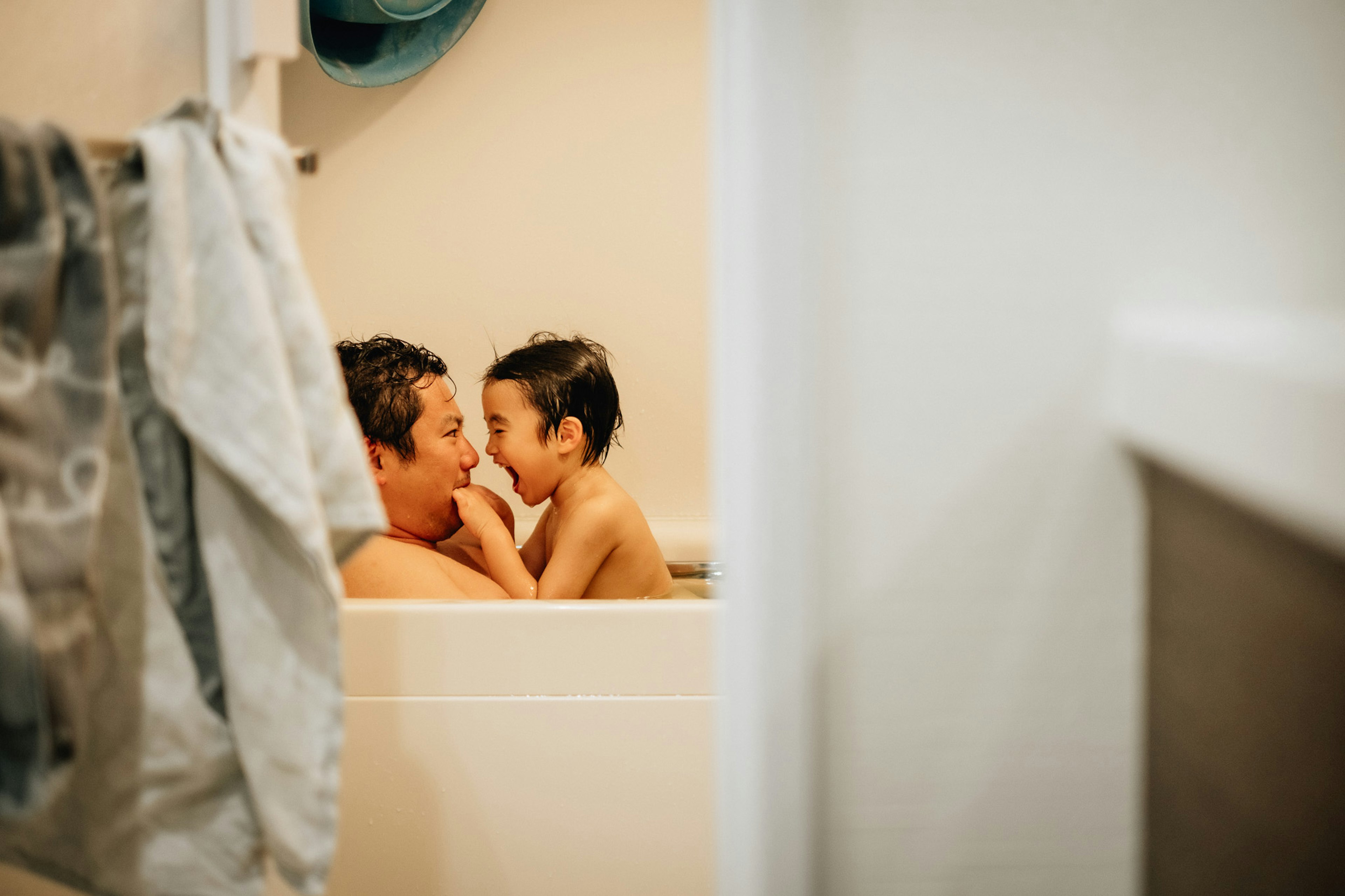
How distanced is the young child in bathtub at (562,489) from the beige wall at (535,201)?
332mm

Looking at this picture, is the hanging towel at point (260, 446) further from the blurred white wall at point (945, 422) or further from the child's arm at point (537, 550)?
the child's arm at point (537, 550)

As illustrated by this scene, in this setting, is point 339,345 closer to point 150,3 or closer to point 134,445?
point 150,3

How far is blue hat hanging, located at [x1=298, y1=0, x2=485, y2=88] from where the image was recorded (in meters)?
1.26

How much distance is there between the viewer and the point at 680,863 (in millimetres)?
901

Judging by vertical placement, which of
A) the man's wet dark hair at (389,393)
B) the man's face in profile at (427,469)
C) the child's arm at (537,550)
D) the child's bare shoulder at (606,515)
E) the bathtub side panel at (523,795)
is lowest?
the bathtub side panel at (523,795)

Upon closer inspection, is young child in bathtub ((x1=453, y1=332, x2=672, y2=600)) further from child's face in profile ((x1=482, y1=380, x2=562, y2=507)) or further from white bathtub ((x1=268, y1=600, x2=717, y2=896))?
white bathtub ((x1=268, y1=600, x2=717, y2=896))

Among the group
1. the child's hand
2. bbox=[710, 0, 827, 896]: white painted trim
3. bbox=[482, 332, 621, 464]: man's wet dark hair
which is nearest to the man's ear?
the child's hand

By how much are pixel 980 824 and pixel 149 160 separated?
496 mm

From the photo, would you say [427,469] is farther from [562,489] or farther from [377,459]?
[562,489]

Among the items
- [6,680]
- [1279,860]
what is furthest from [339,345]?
[1279,860]

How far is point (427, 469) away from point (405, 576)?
206 millimetres

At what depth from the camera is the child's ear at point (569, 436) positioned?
4.33ft

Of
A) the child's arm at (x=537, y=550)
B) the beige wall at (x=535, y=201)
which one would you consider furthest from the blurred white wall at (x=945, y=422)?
the beige wall at (x=535, y=201)

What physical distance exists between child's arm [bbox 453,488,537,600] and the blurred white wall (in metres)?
0.98
